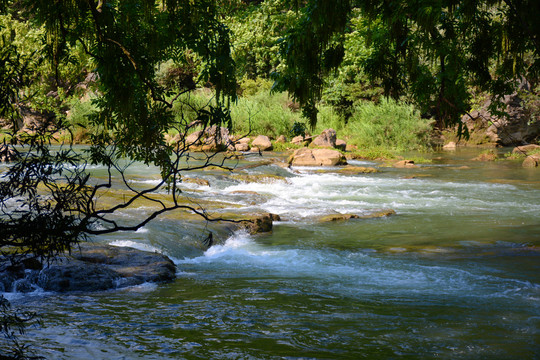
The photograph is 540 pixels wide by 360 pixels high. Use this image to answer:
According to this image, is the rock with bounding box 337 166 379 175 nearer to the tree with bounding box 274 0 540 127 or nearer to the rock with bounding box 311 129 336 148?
the rock with bounding box 311 129 336 148

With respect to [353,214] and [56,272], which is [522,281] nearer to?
[353,214]

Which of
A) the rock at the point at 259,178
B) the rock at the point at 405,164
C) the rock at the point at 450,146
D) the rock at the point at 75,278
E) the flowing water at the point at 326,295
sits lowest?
the flowing water at the point at 326,295

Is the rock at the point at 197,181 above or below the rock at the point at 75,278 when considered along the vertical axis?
above

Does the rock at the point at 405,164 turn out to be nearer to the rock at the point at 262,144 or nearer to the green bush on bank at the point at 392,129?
Answer: the green bush on bank at the point at 392,129

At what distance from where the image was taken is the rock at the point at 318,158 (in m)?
22.9

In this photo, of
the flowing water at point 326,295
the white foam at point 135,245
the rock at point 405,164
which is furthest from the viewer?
the rock at point 405,164

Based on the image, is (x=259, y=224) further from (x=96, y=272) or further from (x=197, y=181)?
(x=197, y=181)

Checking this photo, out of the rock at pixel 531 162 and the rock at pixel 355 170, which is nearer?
the rock at pixel 355 170

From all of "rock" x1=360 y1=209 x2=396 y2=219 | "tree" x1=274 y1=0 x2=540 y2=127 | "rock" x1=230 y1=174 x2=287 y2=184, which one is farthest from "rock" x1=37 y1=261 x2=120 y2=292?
"rock" x1=230 y1=174 x2=287 y2=184

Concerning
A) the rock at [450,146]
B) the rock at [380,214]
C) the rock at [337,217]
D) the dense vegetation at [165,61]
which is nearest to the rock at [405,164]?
the rock at [450,146]

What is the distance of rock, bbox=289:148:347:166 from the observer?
22859 mm

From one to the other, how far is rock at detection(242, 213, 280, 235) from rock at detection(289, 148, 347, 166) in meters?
11.7

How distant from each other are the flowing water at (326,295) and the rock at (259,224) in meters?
0.30

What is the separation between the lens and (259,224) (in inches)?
423
